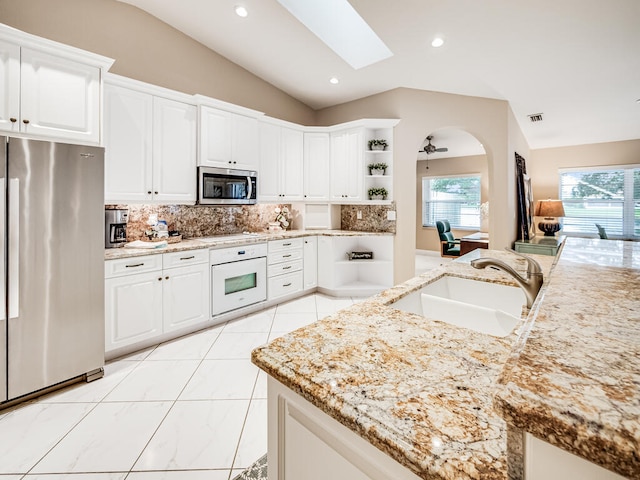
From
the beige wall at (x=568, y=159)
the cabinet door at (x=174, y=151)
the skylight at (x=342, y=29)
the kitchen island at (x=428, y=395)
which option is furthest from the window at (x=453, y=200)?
the kitchen island at (x=428, y=395)

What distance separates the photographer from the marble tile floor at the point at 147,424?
1.50m

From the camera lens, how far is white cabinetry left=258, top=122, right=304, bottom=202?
409cm

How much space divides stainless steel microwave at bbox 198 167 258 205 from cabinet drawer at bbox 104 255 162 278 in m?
0.94

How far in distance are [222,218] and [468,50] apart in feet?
11.1

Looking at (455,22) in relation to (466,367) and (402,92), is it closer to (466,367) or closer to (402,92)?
(402,92)

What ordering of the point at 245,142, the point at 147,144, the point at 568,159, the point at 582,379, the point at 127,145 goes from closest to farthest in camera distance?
1. the point at 582,379
2. the point at 127,145
3. the point at 147,144
4. the point at 245,142
5. the point at 568,159

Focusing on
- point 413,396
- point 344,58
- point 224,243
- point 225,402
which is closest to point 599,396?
point 413,396

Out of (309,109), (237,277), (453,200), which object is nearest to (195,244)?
(237,277)

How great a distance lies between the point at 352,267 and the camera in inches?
180

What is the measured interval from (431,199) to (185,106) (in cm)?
680

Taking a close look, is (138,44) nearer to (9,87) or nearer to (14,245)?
(9,87)

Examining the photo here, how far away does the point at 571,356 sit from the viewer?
1.47 ft

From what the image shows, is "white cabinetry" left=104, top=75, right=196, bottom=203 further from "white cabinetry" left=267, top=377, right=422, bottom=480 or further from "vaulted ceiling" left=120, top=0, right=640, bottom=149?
"white cabinetry" left=267, top=377, right=422, bottom=480

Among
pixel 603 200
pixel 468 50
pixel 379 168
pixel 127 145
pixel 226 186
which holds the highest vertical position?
pixel 468 50
